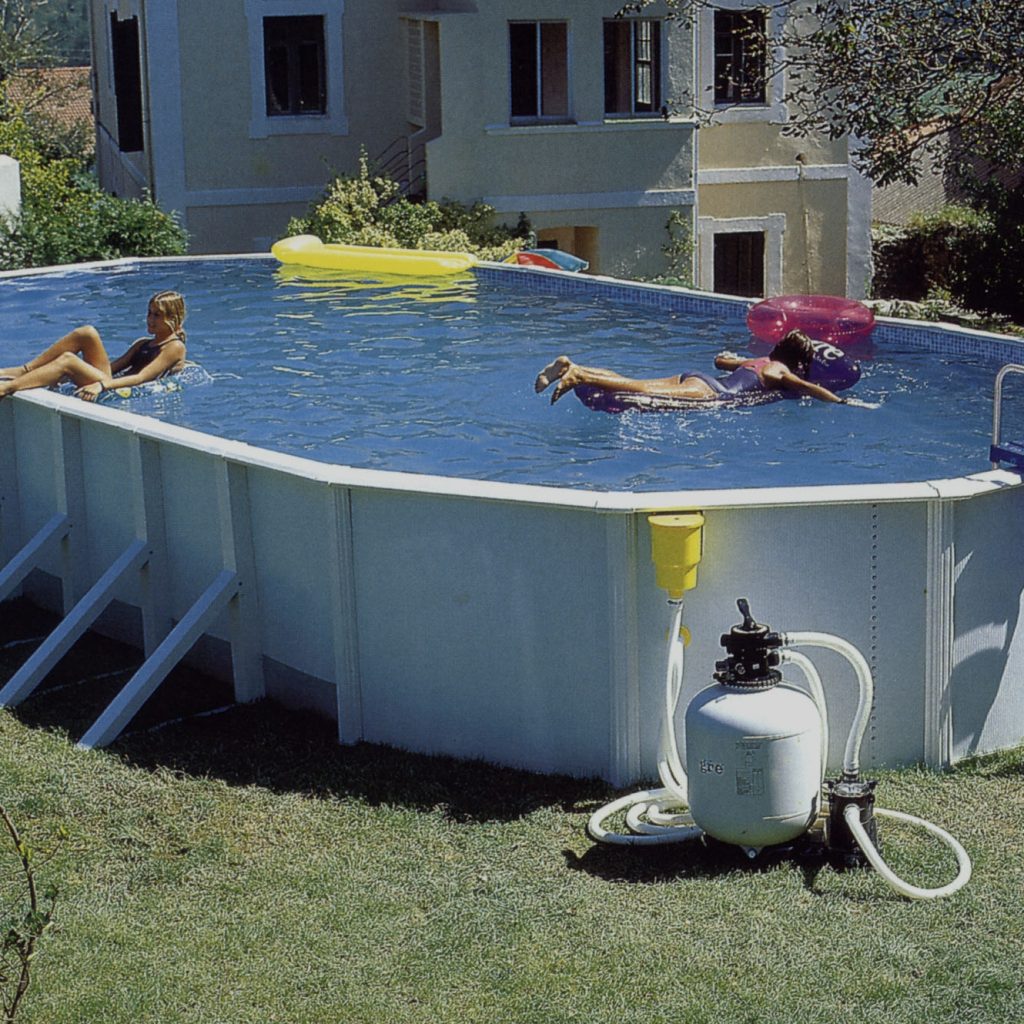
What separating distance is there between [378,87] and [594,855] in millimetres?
21157

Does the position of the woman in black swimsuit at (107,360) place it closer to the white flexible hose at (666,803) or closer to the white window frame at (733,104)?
the white flexible hose at (666,803)

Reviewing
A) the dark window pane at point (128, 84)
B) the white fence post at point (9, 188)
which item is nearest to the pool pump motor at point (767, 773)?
the white fence post at point (9, 188)

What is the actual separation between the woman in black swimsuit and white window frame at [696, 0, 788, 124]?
47.1ft

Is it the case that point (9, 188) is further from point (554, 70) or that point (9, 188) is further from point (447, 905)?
point (447, 905)

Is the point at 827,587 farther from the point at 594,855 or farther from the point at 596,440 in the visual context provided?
the point at 596,440

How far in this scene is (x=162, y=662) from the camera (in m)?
8.53

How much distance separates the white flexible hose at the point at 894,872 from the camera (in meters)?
6.48

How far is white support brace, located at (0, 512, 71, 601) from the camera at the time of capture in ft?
32.3

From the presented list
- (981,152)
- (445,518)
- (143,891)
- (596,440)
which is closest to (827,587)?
(445,518)

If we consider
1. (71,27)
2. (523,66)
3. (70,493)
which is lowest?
(70,493)

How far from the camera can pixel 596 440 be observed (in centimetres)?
1275

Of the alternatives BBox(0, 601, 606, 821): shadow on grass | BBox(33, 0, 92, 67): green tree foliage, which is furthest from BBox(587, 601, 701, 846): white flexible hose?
BBox(33, 0, 92, 67): green tree foliage

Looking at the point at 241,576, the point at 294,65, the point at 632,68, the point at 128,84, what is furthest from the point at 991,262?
the point at 241,576

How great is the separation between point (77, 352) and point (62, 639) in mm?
4900
